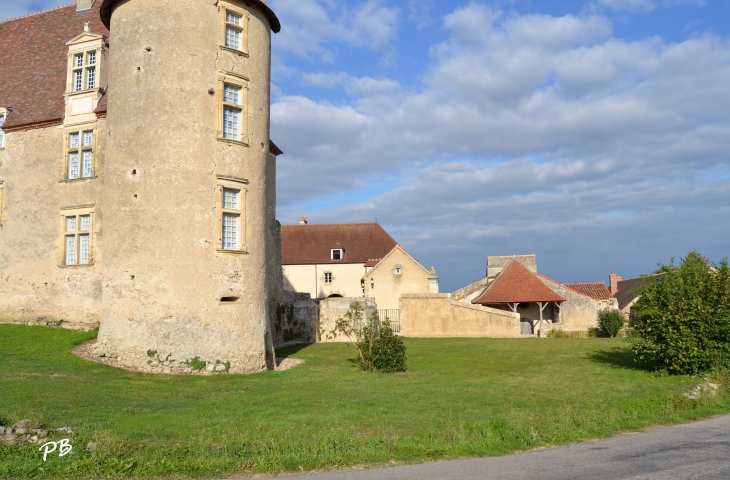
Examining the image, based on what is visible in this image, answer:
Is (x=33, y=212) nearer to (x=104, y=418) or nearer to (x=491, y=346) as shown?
(x=104, y=418)

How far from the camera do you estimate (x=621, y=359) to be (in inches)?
773

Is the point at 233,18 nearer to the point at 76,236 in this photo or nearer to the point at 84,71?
the point at 84,71

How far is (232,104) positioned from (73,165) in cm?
747

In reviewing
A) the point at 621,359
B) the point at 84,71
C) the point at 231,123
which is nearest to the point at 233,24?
the point at 231,123

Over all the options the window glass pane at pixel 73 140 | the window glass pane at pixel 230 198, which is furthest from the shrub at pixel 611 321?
the window glass pane at pixel 73 140

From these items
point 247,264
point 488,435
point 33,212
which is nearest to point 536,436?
point 488,435

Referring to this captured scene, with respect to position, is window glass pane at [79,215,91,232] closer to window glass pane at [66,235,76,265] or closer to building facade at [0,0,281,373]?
building facade at [0,0,281,373]

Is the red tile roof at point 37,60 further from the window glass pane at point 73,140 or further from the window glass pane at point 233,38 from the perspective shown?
the window glass pane at point 233,38

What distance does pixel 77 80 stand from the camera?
72.8 ft

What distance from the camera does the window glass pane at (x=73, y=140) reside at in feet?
71.0

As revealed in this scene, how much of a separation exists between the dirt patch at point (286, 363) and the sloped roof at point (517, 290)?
18455mm

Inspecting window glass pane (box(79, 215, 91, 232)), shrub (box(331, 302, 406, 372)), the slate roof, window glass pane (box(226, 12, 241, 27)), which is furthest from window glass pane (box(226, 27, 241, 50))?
the slate roof

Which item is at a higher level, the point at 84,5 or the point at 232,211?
the point at 84,5

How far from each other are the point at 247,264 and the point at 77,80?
35.2 feet
